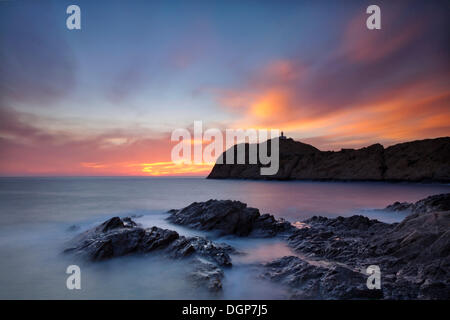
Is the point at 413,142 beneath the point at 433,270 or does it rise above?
above

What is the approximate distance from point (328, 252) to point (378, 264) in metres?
1.32

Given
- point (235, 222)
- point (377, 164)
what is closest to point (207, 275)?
point (235, 222)

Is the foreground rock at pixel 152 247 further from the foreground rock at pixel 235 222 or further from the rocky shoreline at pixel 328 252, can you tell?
the foreground rock at pixel 235 222

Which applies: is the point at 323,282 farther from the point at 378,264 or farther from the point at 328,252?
the point at 328,252

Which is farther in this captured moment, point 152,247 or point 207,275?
point 152,247

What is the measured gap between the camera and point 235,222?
31.9ft

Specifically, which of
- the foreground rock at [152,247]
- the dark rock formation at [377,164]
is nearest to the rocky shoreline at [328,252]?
the foreground rock at [152,247]

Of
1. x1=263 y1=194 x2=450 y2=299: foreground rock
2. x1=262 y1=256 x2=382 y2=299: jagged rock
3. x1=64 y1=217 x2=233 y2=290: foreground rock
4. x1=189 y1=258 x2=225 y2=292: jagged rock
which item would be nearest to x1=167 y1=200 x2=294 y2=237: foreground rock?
x1=263 y1=194 x2=450 y2=299: foreground rock

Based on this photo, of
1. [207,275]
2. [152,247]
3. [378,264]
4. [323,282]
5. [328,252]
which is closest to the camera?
[323,282]

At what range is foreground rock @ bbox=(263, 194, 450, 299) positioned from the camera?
13.6 feet
